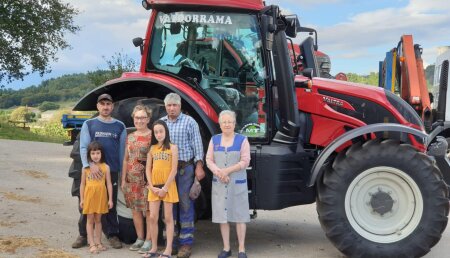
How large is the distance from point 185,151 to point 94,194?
3.36ft

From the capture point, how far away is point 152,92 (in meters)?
6.03

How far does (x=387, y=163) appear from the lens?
5.27m

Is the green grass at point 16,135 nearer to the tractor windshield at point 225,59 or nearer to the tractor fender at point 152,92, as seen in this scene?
the tractor fender at point 152,92

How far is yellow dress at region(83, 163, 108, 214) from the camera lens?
5.50m

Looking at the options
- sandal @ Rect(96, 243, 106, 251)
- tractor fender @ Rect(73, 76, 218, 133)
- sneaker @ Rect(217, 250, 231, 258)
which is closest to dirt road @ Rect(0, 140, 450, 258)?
sandal @ Rect(96, 243, 106, 251)

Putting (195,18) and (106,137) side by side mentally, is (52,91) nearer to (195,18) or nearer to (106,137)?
(106,137)

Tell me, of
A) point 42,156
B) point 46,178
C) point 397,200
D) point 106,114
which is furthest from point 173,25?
point 42,156

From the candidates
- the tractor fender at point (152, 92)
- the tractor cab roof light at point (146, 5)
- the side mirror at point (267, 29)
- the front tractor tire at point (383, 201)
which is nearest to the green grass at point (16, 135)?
the tractor fender at point (152, 92)

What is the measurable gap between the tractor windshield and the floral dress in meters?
0.82

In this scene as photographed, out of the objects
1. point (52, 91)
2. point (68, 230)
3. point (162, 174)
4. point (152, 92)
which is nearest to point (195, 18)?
point (152, 92)

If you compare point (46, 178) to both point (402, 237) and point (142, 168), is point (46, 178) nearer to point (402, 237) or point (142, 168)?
point (142, 168)

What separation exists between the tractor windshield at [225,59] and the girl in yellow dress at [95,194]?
1195mm

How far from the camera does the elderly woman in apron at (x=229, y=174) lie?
5176 millimetres

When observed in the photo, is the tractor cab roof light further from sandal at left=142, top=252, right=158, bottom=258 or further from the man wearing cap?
sandal at left=142, top=252, right=158, bottom=258
